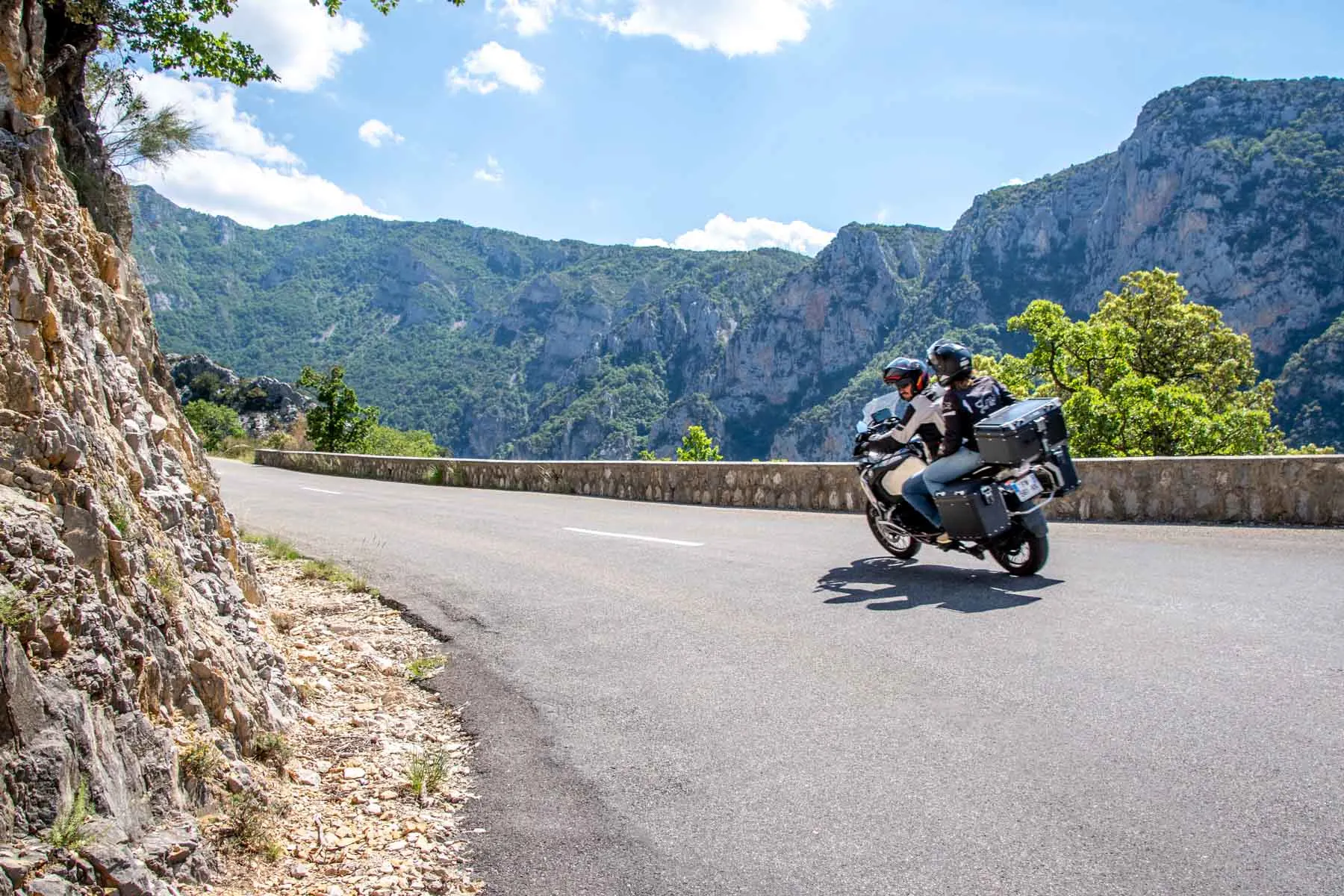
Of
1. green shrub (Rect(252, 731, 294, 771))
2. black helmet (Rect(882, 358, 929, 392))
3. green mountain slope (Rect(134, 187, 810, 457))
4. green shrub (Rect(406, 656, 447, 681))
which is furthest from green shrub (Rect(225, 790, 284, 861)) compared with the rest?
green mountain slope (Rect(134, 187, 810, 457))

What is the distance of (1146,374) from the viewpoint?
34.3m

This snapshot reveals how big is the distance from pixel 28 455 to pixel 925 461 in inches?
236

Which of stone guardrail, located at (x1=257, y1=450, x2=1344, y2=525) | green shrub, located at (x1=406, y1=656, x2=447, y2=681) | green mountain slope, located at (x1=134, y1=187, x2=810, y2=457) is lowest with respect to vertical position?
green shrub, located at (x1=406, y1=656, x2=447, y2=681)

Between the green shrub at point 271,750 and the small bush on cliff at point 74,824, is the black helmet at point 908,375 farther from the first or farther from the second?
the small bush on cliff at point 74,824

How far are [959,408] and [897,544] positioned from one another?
1423 millimetres

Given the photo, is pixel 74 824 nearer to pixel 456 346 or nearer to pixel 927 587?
pixel 927 587

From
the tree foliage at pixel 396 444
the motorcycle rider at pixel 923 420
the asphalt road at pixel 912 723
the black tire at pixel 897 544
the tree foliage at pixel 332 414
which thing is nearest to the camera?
the asphalt road at pixel 912 723

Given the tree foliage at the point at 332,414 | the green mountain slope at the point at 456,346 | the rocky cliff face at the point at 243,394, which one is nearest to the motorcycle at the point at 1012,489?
the tree foliage at the point at 332,414

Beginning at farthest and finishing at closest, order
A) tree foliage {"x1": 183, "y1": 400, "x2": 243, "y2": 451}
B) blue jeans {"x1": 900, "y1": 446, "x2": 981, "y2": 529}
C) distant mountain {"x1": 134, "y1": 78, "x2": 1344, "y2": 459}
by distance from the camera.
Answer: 1. distant mountain {"x1": 134, "y1": 78, "x2": 1344, "y2": 459}
2. tree foliage {"x1": 183, "y1": 400, "x2": 243, "y2": 451}
3. blue jeans {"x1": 900, "y1": 446, "x2": 981, "y2": 529}

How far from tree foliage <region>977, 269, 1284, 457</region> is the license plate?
57.9ft

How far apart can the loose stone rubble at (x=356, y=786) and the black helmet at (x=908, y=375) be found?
4.47 metres

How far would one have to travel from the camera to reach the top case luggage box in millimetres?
6277

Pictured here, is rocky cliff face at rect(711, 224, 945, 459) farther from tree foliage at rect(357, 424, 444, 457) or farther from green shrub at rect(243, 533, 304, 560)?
green shrub at rect(243, 533, 304, 560)

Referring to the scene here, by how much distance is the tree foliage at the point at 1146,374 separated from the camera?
26.5 metres
